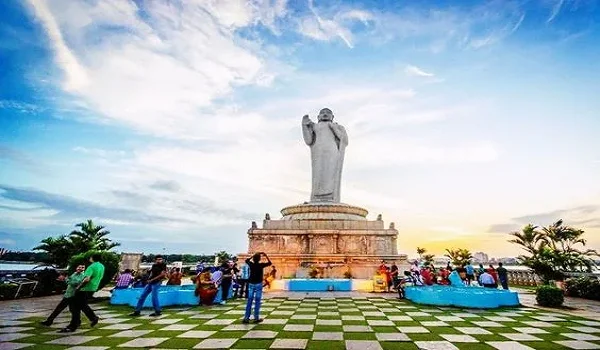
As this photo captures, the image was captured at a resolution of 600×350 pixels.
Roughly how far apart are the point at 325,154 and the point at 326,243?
7544 millimetres

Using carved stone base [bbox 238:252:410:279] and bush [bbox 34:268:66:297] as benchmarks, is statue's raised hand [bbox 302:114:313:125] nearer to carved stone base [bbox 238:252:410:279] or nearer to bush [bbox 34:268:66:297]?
carved stone base [bbox 238:252:410:279]

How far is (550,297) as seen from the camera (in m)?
11.7

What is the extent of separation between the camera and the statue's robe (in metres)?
27.6

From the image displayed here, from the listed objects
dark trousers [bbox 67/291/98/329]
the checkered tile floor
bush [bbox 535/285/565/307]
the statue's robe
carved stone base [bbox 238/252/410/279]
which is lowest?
the checkered tile floor

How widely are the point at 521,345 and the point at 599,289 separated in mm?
12008

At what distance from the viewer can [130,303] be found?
38.8 feet

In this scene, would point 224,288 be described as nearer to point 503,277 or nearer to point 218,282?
point 218,282

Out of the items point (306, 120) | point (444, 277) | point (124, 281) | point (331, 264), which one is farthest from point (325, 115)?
point (124, 281)

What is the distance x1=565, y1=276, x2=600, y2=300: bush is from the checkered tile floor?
6.93 m

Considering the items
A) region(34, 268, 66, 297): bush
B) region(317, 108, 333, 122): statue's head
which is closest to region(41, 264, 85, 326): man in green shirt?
region(34, 268, 66, 297): bush

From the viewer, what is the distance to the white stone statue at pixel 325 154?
90.7 ft

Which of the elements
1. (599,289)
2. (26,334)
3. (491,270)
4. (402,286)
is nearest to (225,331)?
(26,334)

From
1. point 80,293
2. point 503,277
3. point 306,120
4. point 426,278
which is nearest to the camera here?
point 80,293

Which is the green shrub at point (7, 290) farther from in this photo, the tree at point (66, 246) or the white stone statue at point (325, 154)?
the white stone statue at point (325, 154)
